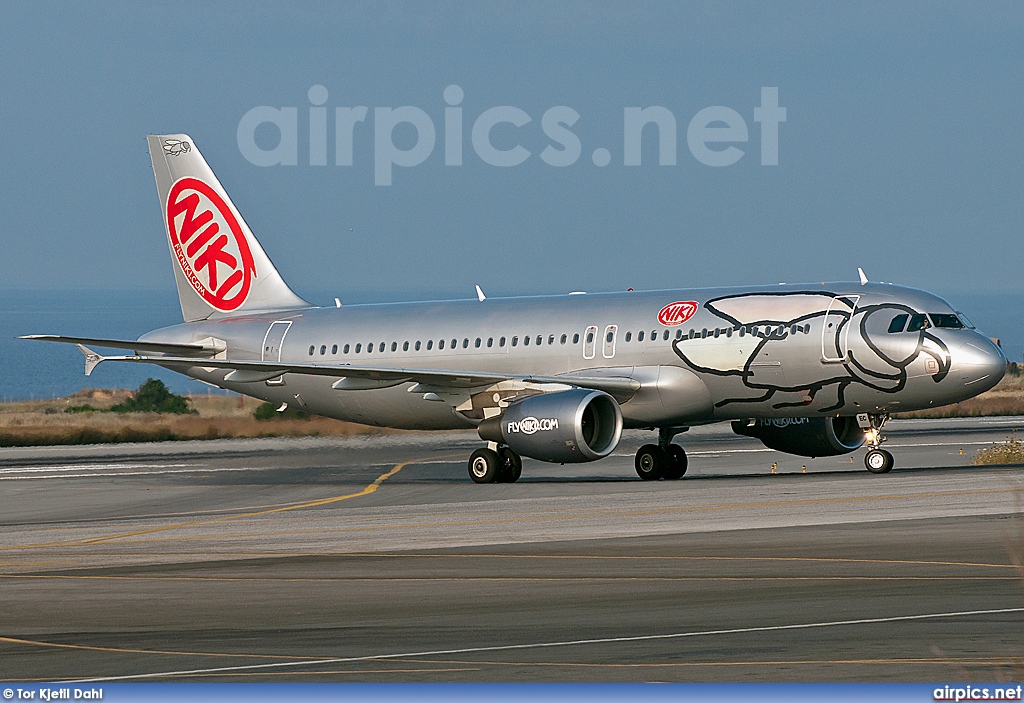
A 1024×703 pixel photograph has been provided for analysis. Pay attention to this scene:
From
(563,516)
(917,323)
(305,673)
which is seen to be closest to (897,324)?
(917,323)

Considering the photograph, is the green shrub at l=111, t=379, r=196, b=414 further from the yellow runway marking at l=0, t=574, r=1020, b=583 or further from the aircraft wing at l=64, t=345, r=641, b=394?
the yellow runway marking at l=0, t=574, r=1020, b=583

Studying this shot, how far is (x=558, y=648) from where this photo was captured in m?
12.4

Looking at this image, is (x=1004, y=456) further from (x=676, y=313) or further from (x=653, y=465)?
(x=676, y=313)

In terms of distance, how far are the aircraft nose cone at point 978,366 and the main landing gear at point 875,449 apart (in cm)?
224

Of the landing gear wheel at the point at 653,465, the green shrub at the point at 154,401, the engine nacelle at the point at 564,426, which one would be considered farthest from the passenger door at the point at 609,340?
the green shrub at the point at 154,401

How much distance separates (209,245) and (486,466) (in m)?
13.7

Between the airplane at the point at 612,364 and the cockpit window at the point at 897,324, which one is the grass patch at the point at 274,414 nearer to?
the airplane at the point at 612,364

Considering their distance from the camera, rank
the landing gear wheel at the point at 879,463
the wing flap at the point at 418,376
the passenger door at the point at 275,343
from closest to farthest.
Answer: the landing gear wheel at the point at 879,463
the wing flap at the point at 418,376
the passenger door at the point at 275,343

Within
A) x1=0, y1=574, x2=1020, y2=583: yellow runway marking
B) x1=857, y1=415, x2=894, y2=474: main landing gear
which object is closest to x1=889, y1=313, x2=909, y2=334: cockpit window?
x1=857, y1=415, x2=894, y2=474: main landing gear

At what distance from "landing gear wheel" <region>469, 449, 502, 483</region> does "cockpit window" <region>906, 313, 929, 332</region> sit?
901cm

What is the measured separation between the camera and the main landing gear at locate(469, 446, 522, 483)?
34375 millimetres

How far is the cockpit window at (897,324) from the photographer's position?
32.2 meters

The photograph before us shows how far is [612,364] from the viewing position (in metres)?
34.9

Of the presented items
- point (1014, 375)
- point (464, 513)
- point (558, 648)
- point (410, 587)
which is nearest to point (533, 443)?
point (464, 513)
